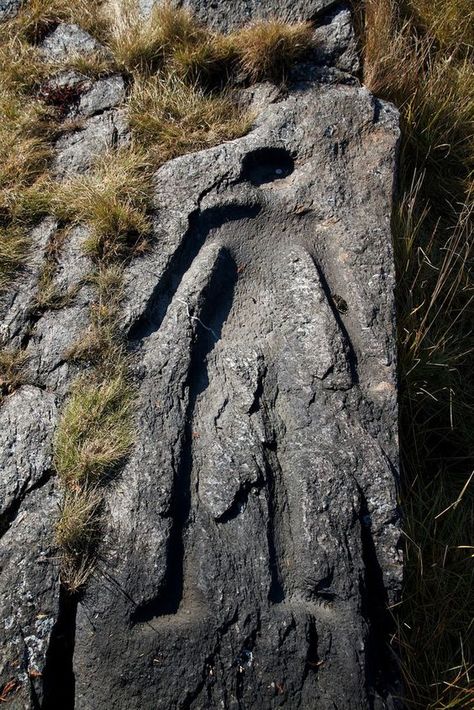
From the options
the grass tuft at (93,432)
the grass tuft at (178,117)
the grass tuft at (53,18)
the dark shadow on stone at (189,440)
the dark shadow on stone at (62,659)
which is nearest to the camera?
the dark shadow on stone at (62,659)

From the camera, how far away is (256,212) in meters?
3.72

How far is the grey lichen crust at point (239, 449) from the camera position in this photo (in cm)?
257

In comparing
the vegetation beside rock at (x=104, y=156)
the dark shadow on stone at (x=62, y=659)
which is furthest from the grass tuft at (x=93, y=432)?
the dark shadow on stone at (x=62, y=659)

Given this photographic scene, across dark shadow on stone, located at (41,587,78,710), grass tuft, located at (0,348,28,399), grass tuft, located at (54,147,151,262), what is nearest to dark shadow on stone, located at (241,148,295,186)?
grass tuft, located at (54,147,151,262)

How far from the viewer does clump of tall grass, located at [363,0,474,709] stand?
3.05 m

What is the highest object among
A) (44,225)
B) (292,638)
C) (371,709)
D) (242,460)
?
(44,225)

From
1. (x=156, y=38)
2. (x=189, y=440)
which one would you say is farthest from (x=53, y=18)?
(x=189, y=440)

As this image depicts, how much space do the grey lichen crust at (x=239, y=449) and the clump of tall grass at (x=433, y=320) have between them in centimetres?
33

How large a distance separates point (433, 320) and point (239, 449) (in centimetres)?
141

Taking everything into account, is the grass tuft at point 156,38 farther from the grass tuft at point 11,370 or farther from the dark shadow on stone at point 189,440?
the grass tuft at point 11,370

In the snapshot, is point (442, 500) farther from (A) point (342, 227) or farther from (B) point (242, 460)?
(A) point (342, 227)

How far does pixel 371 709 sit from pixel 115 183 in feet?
8.99

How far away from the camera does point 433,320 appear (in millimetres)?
3725

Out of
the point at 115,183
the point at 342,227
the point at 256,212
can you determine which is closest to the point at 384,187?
the point at 342,227
